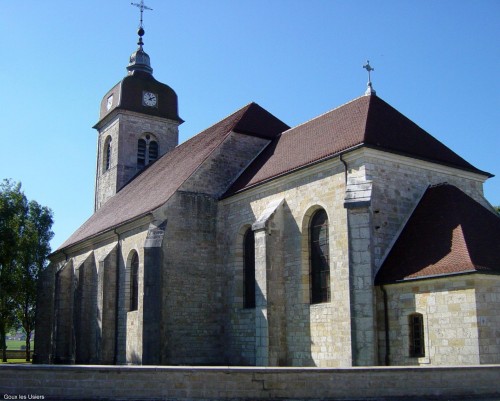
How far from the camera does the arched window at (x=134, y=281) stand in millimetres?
25406

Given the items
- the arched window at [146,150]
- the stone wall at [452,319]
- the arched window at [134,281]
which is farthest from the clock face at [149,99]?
the stone wall at [452,319]

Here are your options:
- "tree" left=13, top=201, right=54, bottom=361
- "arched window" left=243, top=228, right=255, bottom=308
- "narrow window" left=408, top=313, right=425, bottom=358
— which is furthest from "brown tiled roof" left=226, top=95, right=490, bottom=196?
"tree" left=13, top=201, right=54, bottom=361

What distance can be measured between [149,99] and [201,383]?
2858cm

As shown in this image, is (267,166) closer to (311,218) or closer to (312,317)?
(311,218)

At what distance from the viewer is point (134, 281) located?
25.8 meters

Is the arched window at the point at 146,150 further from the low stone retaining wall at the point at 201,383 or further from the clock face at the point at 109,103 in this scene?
the low stone retaining wall at the point at 201,383

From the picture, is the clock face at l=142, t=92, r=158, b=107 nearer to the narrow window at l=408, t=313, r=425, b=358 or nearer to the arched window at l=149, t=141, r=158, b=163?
the arched window at l=149, t=141, r=158, b=163

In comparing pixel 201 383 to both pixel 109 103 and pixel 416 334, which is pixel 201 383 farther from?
pixel 109 103

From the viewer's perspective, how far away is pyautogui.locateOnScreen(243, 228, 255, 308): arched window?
71.4 ft

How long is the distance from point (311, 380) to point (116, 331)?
653 inches

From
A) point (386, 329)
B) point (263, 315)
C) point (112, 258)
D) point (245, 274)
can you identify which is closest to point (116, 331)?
point (112, 258)

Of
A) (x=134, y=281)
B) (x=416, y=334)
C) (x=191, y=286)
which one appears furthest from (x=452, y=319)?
(x=134, y=281)

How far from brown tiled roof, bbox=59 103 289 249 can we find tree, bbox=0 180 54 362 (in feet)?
20.0

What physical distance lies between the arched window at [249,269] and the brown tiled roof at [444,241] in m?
6.20
